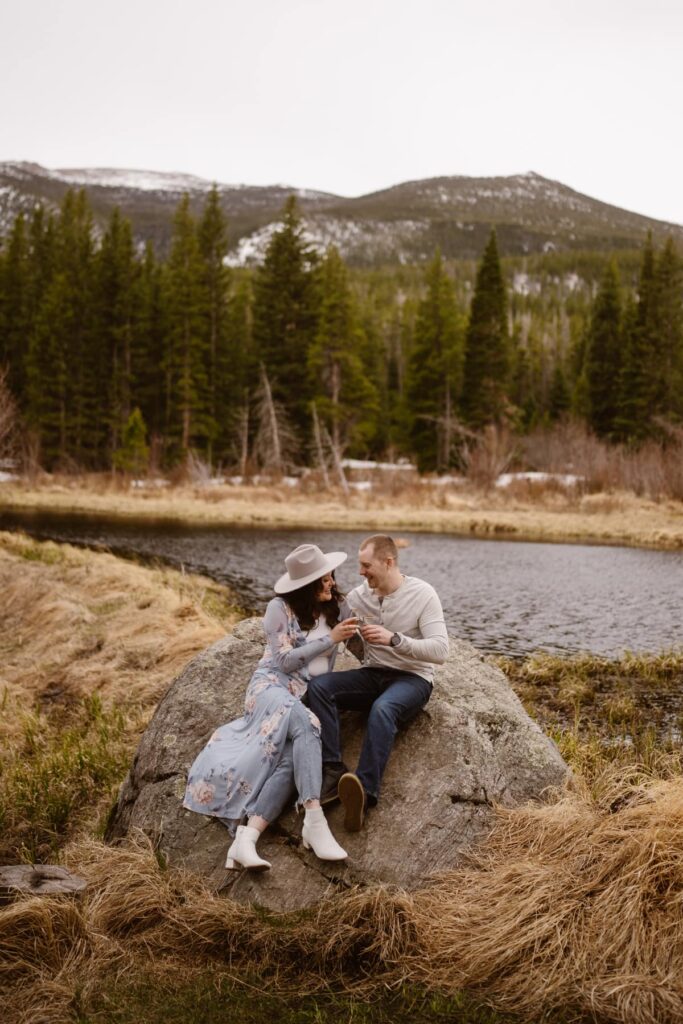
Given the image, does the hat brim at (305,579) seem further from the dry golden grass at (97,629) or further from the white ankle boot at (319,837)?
the dry golden grass at (97,629)

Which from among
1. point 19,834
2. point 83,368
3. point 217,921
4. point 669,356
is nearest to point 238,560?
point 19,834

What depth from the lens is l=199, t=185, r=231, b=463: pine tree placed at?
46.6 m

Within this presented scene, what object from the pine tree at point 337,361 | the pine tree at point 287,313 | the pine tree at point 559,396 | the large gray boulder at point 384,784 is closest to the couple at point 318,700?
the large gray boulder at point 384,784

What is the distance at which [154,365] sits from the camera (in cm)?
4788

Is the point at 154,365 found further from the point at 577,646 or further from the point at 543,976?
the point at 543,976

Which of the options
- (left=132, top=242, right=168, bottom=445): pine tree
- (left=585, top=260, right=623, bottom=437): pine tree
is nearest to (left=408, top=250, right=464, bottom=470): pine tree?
(left=585, top=260, right=623, bottom=437): pine tree

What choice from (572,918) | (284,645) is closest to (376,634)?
(284,645)

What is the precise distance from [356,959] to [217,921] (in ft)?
2.24

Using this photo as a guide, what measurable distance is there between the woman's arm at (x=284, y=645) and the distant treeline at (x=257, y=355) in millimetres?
36046

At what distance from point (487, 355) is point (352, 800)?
141ft

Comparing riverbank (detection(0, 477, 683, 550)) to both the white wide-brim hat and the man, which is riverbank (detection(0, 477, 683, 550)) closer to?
the man

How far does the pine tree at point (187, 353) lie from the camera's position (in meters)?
43.5

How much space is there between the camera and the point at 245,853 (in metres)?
4.24

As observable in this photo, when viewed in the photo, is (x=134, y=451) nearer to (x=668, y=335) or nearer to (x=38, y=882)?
(x=668, y=335)
